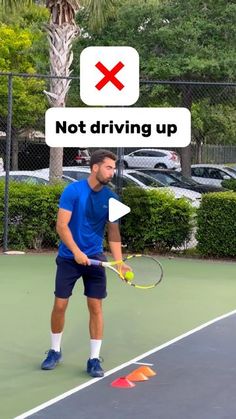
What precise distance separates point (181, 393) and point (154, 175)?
1638 cm

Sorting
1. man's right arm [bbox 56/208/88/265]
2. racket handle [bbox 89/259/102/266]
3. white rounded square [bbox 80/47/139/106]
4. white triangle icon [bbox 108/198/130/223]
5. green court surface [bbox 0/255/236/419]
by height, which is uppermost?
white rounded square [bbox 80/47/139/106]

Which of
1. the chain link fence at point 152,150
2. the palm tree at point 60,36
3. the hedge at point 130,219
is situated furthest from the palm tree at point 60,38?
the hedge at point 130,219

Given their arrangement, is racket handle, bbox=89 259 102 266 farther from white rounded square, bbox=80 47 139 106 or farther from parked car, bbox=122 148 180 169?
parked car, bbox=122 148 180 169

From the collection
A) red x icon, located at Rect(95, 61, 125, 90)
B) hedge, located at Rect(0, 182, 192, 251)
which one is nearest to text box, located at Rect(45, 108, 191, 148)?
red x icon, located at Rect(95, 61, 125, 90)

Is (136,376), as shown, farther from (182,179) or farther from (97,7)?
(182,179)

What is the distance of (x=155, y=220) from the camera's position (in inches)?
520

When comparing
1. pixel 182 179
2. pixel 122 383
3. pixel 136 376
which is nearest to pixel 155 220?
pixel 136 376

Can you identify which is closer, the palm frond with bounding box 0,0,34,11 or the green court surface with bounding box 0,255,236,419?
the green court surface with bounding box 0,255,236,419

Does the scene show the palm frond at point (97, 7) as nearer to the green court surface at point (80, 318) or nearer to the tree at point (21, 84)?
the green court surface at point (80, 318)

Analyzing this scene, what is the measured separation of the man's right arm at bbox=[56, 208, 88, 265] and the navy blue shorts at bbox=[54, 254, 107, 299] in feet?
A: 0.83

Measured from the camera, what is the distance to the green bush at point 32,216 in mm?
13508

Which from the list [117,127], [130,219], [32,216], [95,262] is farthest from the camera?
[32,216]

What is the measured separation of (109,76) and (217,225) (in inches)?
125

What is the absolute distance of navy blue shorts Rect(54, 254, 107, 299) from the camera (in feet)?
21.0
